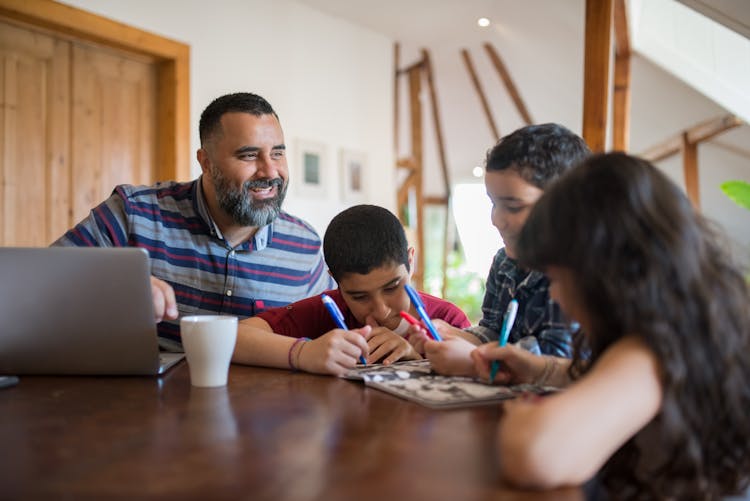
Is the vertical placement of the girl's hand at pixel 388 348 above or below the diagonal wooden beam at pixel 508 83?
below

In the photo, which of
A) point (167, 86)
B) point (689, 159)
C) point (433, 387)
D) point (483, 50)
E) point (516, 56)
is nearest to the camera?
point (433, 387)

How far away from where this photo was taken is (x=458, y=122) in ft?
27.4

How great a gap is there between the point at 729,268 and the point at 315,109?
13.7 ft

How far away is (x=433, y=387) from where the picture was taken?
0.93 m

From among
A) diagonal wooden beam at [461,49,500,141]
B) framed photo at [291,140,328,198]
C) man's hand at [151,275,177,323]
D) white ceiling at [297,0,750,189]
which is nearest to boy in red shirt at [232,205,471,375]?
man's hand at [151,275,177,323]

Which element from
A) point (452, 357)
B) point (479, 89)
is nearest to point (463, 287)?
point (479, 89)

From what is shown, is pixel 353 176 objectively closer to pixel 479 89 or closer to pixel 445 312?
pixel 479 89

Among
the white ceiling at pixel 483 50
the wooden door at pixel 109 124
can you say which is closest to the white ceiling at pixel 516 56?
the white ceiling at pixel 483 50

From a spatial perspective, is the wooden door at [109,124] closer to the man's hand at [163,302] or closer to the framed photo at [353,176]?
the framed photo at [353,176]

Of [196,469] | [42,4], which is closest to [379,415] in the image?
[196,469]

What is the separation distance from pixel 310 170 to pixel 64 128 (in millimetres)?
1741

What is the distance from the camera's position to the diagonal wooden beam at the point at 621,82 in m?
4.70

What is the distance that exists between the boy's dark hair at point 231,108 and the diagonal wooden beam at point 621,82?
334 centimetres

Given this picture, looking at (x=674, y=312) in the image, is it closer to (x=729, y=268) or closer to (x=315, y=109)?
(x=729, y=268)
